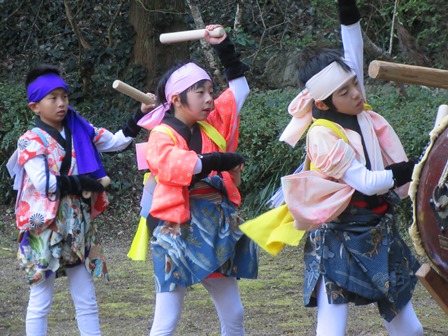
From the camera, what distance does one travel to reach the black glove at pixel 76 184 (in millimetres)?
Answer: 4426

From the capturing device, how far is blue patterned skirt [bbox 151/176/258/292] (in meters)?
3.95

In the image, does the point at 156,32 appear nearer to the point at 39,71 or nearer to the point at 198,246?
the point at 39,71

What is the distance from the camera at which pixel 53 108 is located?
4531 mm

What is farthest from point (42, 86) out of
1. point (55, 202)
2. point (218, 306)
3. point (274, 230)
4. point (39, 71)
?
point (274, 230)

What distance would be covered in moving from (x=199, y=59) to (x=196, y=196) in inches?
263

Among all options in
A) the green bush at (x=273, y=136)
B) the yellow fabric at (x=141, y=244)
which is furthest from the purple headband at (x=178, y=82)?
the green bush at (x=273, y=136)

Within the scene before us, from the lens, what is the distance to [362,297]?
367cm

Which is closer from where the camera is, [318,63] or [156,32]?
[318,63]

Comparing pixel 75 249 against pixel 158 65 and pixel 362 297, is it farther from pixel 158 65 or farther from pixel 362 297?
pixel 158 65

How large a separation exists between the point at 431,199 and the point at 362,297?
2.35ft

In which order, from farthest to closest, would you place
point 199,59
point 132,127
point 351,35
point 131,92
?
point 199,59 → point 132,127 → point 131,92 → point 351,35

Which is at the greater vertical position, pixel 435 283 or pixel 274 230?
pixel 274 230

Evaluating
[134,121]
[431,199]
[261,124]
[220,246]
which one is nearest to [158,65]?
[261,124]

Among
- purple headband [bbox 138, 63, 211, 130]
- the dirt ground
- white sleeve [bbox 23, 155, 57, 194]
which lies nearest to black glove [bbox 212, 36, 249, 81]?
purple headband [bbox 138, 63, 211, 130]
